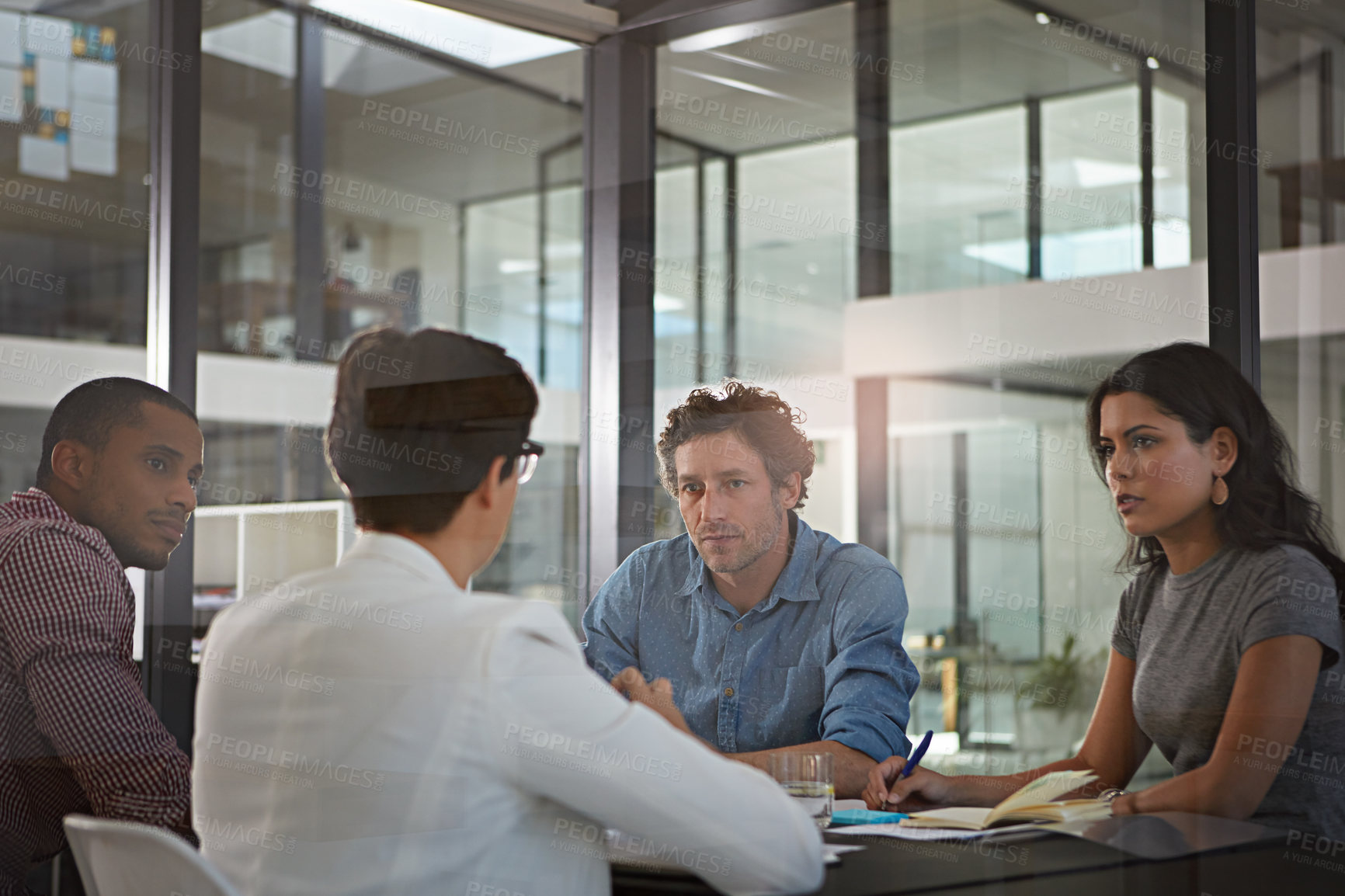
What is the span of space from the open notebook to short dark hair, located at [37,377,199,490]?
149cm

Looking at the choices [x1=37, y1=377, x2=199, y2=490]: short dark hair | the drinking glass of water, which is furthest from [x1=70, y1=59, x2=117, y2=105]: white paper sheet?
the drinking glass of water

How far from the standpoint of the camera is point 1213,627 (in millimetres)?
1753

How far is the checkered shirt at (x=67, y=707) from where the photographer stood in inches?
68.2

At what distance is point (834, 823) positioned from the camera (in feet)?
5.12

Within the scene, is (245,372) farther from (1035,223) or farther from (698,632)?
(1035,223)

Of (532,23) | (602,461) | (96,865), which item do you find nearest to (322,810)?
(96,865)

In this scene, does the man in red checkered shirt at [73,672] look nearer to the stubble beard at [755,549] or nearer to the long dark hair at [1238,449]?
the stubble beard at [755,549]

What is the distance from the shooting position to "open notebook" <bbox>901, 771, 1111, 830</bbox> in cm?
152

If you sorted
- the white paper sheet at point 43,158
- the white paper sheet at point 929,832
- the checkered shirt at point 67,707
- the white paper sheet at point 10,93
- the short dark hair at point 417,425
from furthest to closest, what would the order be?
1. the white paper sheet at point 43,158
2. the white paper sheet at point 10,93
3. the checkered shirt at point 67,707
4. the white paper sheet at point 929,832
5. the short dark hair at point 417,425

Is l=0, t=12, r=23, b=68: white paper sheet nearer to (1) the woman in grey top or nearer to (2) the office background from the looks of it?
(2) the office background

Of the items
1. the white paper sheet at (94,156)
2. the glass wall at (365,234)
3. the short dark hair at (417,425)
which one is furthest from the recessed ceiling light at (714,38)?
the short dark hair at (417,425)

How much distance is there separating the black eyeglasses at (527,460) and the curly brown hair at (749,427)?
29.0 inches

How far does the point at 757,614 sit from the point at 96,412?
47.9 inches

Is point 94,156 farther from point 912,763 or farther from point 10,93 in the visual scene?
point 912,763
